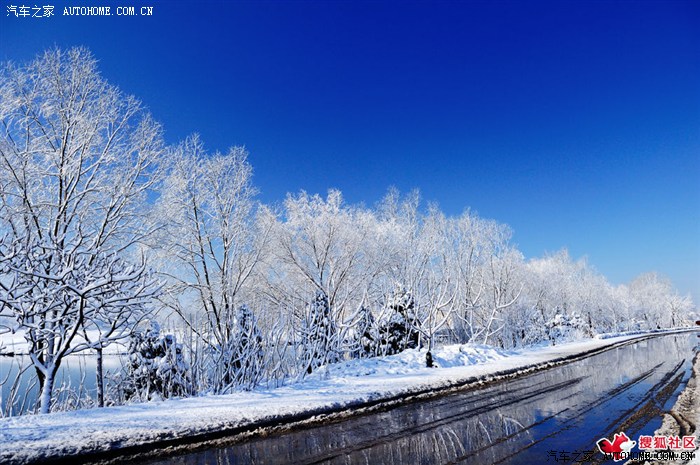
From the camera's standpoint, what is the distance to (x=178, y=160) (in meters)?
20.2

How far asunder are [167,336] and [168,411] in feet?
11.0

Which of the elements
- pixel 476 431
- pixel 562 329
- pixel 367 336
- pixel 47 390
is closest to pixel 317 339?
pixel 367 336

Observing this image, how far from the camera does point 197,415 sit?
7.29 m

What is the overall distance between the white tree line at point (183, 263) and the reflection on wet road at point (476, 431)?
4110 millimetres

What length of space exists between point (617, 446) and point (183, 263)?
735 inches

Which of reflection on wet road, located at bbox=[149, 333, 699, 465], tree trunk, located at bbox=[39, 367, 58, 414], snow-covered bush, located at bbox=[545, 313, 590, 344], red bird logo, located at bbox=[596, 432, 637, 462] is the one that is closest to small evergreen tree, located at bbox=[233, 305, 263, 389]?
tree trunk, located at bbox=[39, 367, 58, 414]

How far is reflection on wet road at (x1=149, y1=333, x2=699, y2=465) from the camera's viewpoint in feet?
17.6

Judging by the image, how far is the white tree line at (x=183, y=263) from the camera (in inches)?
311

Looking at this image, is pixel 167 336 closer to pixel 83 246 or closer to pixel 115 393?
pixel 115 393

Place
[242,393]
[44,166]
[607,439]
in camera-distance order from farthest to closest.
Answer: [44,166], [242,393], [607,439]

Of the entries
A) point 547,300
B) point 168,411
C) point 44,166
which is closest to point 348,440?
point 168,411

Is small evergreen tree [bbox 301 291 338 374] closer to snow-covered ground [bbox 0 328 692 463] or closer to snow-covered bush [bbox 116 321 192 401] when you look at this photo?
snow-covered ground [bbox 0 328 692 463]

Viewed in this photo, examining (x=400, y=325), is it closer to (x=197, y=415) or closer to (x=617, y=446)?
(x=197, y=415)

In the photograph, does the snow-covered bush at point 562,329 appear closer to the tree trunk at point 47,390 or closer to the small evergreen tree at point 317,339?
the small evergreen tree at point 317,339
